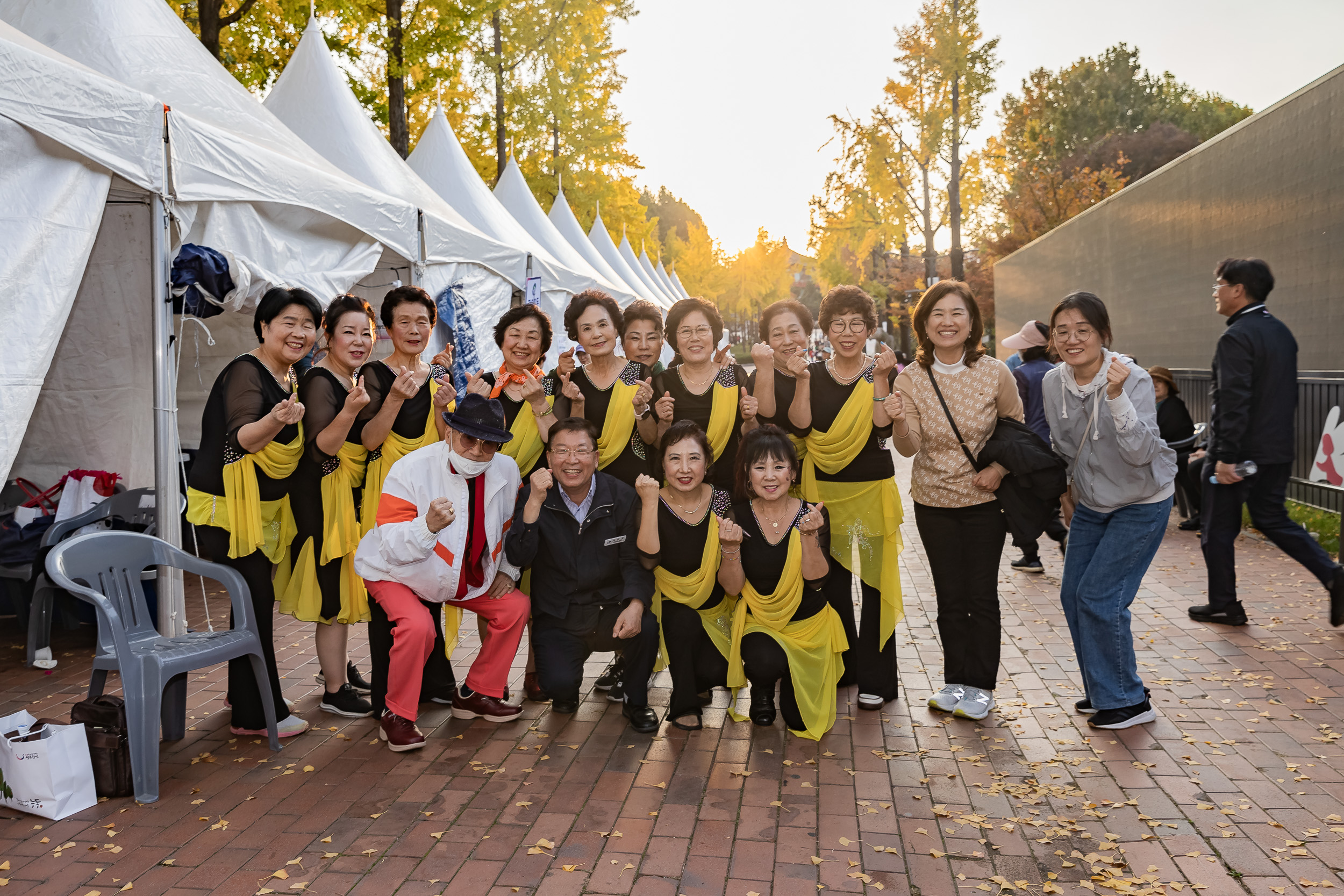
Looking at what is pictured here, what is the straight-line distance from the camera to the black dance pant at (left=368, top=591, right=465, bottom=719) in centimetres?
424

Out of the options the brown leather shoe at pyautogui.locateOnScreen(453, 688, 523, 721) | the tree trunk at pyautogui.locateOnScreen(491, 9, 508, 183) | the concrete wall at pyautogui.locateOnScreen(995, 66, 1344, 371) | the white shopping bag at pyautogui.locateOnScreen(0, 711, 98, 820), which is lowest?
the brown leather shoe at pyautogui.locateOnScreen(453, 688, 523, 721)

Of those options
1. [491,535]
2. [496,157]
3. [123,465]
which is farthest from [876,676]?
[496,157]

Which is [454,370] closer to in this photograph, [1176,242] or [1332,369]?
[1332,369]

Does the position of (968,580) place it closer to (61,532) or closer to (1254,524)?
(1254,524)

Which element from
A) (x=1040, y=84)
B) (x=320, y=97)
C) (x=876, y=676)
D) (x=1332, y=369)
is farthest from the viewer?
(x=1040, y=84)

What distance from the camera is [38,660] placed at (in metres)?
5.22

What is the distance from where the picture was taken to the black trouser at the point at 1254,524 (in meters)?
5.26

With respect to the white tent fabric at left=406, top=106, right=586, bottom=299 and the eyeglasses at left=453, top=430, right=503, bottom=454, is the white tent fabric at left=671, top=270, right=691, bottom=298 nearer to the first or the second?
the white tent fabric at left=406, top=106, right=586, bottom=299

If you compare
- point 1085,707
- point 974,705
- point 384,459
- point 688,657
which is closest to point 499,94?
point 384,459

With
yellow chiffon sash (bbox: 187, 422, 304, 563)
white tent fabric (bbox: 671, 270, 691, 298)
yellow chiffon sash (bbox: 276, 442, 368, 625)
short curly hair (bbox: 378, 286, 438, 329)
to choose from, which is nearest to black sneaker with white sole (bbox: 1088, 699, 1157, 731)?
yellow chiffon sash (bbox: 276, 442, 368, 625)

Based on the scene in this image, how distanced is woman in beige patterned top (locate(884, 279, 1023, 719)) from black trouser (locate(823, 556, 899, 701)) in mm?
254

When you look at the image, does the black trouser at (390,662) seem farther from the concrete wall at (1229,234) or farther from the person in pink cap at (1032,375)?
the concrete wall at (1229,234)

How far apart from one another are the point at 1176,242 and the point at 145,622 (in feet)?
40.4

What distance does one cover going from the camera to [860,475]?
4.34m
